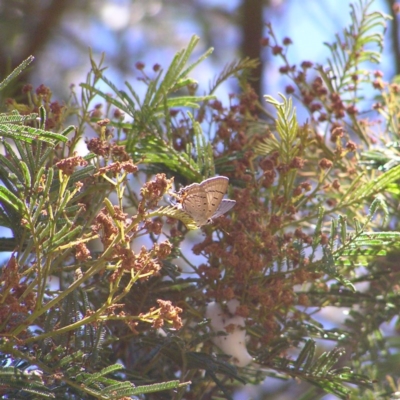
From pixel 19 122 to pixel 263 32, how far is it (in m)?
1.76

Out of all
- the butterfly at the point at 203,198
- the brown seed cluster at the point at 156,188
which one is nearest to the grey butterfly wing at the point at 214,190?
the butterfly at the point at 203,198

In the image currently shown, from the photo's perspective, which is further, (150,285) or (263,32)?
(263,32)

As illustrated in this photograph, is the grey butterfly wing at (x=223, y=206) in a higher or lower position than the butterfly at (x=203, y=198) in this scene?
higher

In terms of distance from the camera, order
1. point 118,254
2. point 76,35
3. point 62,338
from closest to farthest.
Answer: point 118,254
point 62,338
point 76,35

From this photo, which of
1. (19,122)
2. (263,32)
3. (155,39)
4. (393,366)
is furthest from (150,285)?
(155,39)

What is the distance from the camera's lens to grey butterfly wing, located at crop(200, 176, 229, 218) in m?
0.94

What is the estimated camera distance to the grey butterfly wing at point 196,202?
3.02 ft

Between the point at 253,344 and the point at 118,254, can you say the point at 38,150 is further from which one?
the point at 253,344

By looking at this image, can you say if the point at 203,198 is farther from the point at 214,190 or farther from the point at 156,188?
the point at 156,188

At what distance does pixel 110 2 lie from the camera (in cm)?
323

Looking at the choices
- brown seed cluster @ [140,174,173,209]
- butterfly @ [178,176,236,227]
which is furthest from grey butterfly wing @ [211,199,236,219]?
brown seed cluster @ [140,174,173,209]

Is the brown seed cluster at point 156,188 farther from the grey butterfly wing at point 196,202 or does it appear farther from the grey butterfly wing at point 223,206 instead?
the grey butterfly wing at point 223,206

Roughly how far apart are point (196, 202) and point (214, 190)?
0.10ft

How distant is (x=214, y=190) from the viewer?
0.95m
